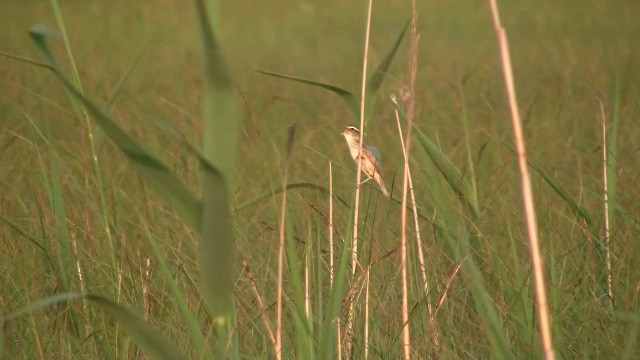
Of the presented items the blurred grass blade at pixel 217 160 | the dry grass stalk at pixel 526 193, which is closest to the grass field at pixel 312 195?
the blurred grass blade at pixel 217 160

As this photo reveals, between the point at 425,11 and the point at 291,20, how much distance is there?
1.42m

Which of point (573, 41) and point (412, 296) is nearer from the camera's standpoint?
point (412, 296)

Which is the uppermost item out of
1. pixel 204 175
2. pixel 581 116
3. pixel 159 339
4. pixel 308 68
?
pixel 308 68

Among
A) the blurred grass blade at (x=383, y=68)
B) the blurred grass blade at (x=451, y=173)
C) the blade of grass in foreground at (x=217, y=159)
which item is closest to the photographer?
the blade of grass in foreground at (x=217, y=159)

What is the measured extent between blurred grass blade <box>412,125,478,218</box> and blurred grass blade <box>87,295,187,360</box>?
2.72 ft

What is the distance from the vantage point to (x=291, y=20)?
971cm

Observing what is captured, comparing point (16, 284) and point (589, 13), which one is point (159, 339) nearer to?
point (16, 284)

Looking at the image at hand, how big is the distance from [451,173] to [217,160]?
0.92m

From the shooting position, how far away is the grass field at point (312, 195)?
1657mm

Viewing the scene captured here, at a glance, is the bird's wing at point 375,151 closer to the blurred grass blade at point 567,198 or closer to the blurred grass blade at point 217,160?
the blurred grass blade at point 567,198

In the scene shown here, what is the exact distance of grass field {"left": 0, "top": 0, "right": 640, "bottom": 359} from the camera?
5.44ft

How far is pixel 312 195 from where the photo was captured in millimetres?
3031

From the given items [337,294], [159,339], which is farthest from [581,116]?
[159,339]

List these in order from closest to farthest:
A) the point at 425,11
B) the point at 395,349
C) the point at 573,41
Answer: the point at 395,349, the point at 573,41, the point at 425,11
